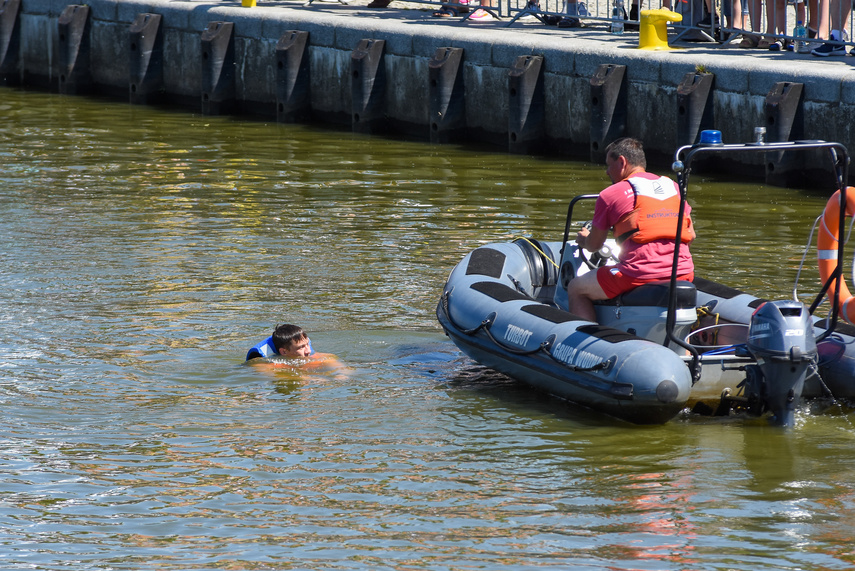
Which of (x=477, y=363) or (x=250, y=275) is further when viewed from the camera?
(x=250, y=275)

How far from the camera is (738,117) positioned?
42.8 ft

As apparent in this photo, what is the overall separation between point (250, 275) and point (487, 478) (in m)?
4.24

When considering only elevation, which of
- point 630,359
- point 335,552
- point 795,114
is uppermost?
point 795,114

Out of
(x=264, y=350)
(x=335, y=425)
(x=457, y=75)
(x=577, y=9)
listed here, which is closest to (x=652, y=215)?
(x=335, y=425)

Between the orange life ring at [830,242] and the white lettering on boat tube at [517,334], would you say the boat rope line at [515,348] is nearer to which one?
the white lettering on boat tube at [517,334]

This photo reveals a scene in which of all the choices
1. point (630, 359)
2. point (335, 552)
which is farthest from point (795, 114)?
point (335, 552)

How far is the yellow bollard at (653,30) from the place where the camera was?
550 inches

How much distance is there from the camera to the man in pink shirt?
7035 millimetres

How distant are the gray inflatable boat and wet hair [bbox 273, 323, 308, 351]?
0.90m

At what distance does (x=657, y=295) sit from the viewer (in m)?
7.12

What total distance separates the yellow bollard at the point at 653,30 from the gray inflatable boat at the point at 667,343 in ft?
21.4

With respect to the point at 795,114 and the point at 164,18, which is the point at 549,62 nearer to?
the point at 795,114

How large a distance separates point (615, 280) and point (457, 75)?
8.44m

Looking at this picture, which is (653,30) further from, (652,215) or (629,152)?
(652,215)
